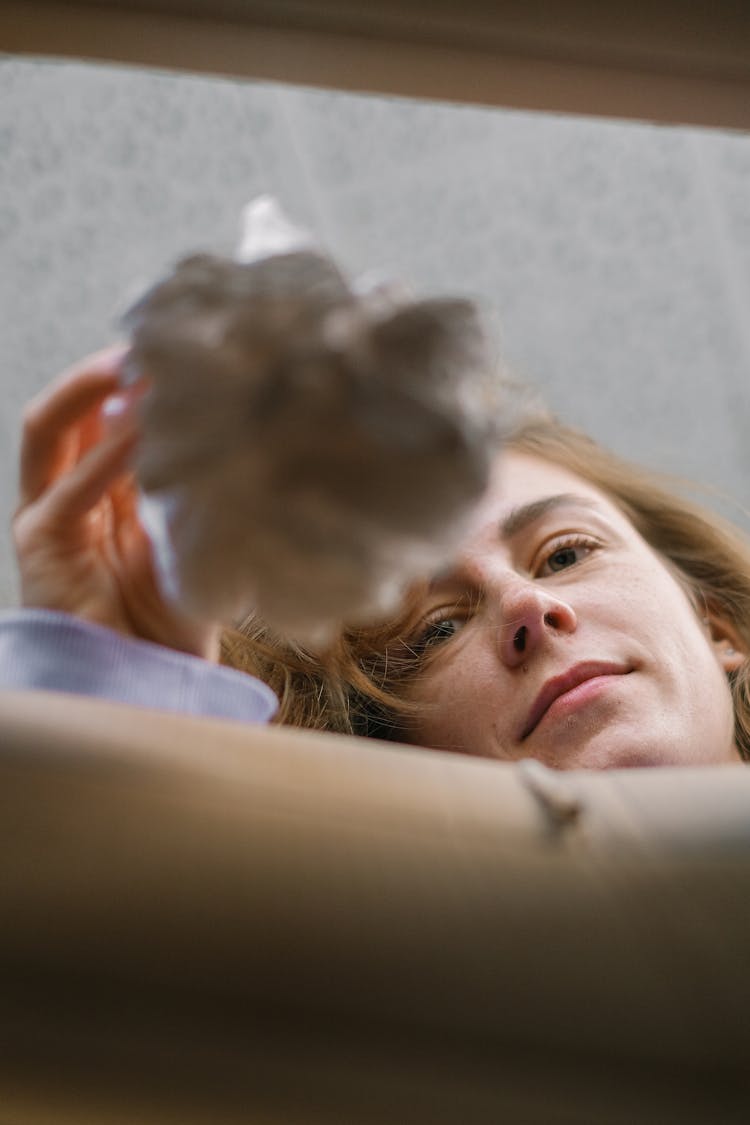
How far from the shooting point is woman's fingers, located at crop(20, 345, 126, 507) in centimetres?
44

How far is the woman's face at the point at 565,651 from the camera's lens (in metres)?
0.70

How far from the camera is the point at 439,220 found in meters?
1.08

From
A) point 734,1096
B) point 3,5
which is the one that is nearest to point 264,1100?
point 734,1096

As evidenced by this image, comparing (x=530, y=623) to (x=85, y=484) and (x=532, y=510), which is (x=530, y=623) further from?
(x=85, y=484)

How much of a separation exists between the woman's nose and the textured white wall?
0.32 m

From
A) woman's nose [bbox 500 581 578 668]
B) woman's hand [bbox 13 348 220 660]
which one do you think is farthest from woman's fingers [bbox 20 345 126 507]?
woman's nose [bbox 500 581 578 668]

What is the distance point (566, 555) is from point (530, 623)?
0.40ft

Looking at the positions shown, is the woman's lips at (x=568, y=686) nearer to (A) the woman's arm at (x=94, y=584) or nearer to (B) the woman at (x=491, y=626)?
(B) the woman at (x=491, y=626)

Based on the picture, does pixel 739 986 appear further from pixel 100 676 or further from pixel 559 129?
pixel 559 129

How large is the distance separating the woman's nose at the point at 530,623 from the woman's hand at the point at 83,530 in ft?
0.96

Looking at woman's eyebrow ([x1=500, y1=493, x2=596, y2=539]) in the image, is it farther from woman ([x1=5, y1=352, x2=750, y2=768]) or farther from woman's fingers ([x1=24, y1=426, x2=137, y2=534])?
woman's fingers ([x1=24, y1=426, x2=137, y2=534])

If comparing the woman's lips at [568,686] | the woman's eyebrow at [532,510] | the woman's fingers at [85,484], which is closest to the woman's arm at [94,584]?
the woman's fingers at [85,484]

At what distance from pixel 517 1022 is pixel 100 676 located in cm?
21

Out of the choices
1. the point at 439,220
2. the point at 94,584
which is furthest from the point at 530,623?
the point at 439,220
